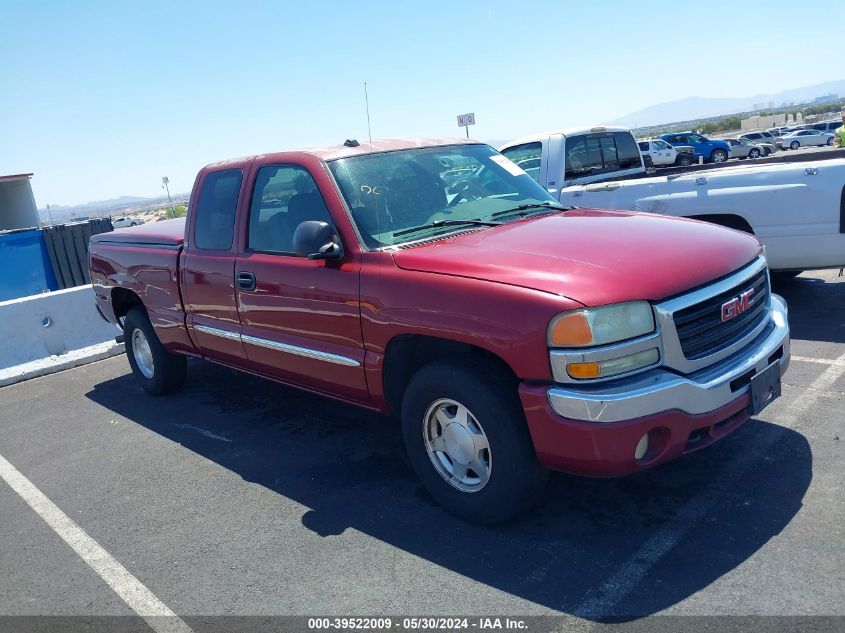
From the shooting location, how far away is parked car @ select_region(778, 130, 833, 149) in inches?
1689

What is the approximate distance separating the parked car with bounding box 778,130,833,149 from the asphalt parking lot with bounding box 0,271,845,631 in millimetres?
43825

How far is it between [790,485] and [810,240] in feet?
11.1

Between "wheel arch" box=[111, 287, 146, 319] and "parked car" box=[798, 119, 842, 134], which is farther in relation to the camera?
"parked car" box=[798, 119, 842, 134]

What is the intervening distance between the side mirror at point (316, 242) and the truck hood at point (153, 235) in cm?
200

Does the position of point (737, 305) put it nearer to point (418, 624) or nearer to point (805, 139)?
point (418, 624)

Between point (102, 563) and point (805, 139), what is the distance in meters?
48.1

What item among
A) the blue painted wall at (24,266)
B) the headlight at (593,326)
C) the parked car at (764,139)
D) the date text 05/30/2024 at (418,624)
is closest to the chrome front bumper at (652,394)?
the headlight at (593,326)

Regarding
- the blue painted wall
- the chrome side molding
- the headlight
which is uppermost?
the headlight

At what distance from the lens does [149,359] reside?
661 cm

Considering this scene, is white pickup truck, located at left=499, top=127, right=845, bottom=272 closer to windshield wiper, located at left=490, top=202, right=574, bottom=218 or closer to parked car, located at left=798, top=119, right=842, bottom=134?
windshield wiper, located at left=490, top=202, right=574, bottom=218

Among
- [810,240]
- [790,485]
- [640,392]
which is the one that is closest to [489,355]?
[640,392]

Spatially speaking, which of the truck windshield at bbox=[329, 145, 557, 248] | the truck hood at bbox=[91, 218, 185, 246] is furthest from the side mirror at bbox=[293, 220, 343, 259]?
the truck hood at bbox=[91, 218, 185, 246]

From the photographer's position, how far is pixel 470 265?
354cm

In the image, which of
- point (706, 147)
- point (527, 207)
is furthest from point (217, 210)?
point (706, 147)
